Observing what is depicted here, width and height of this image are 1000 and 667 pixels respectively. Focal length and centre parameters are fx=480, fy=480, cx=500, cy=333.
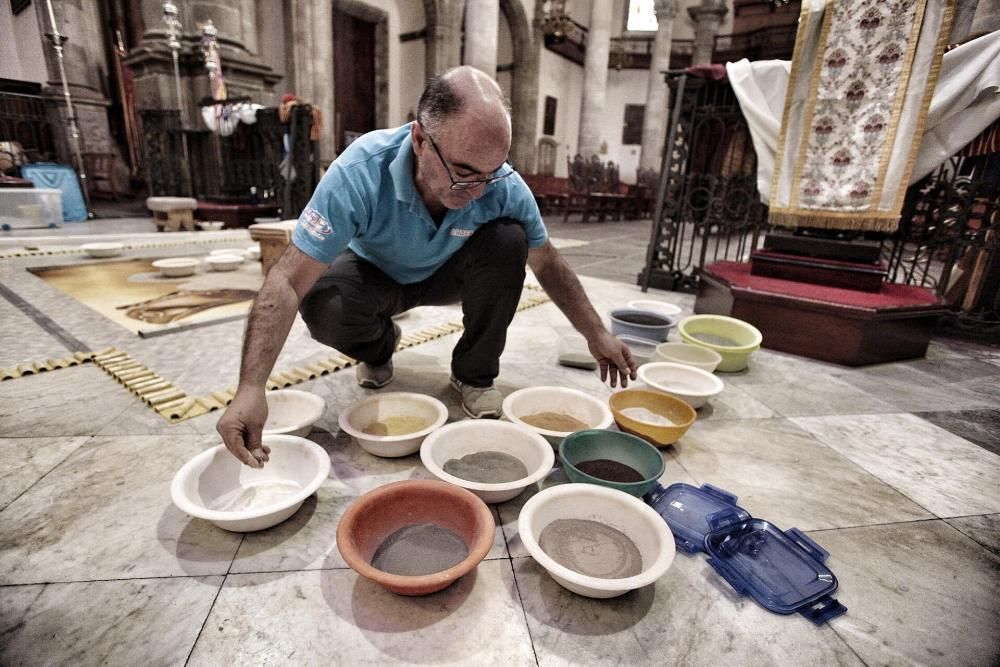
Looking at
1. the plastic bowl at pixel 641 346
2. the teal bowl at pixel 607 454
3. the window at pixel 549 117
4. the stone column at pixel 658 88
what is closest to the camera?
the teal bowl at pixel 607 454

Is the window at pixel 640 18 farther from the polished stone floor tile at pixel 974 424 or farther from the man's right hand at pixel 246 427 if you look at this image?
the man's right hand at pixel 246 427

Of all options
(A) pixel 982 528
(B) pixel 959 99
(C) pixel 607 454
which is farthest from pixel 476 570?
(B) pixel 959 99

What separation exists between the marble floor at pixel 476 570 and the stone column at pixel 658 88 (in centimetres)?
1402

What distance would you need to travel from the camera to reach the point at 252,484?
1248mm

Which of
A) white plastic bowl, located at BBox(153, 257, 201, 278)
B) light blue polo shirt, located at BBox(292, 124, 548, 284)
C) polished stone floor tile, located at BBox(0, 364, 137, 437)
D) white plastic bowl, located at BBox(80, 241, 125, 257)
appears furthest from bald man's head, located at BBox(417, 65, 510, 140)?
white plastic bowl, located at BBox(80, 241, 125, 257)

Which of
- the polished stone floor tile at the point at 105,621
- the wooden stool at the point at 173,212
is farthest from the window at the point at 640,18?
the polished stone floor tile at the point at 105,621

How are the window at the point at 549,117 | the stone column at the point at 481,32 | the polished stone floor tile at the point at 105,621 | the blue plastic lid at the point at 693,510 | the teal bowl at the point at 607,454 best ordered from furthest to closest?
the window at the point at 549,117
the stone column at the point at 481,32
the teal bowl at the point at 607,454
the blue plastic lid at the point at 693,510
the polished stone floor tile at the point at 105,621

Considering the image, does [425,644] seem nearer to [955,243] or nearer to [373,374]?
[373,374]

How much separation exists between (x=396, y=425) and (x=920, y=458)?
1.74 meters

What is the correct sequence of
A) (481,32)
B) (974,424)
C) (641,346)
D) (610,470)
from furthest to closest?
(481,32) → (641,346) → (974,424) → (610,470)

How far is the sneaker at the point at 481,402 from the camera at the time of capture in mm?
1690

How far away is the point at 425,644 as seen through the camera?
87 cm

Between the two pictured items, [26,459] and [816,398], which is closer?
[26,459]

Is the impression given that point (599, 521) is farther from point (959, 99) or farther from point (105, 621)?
point (959, 99)
